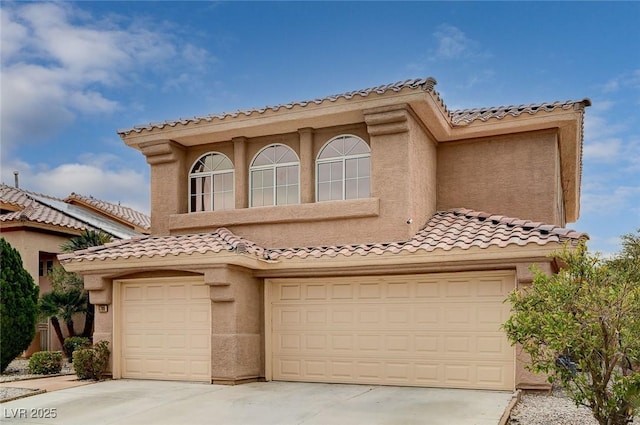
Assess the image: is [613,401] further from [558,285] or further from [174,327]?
[174,327]

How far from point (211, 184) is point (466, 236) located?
6.65 m

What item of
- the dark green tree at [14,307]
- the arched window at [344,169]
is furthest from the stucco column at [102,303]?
the arched window at [344,169]

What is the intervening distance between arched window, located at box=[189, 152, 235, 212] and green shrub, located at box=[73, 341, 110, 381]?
13.3ft

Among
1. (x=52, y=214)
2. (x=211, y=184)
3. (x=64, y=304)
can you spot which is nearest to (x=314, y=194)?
(x=211, y=184)

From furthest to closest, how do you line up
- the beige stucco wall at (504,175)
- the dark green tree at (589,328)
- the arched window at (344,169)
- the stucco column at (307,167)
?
the stucco column at (307,167) < the beige stucco wall at (504,175) < the arched window at (344,169) < the dark green tree at (589,328)

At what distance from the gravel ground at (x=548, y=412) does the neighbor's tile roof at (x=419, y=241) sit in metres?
2.77

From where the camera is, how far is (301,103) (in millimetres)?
14281

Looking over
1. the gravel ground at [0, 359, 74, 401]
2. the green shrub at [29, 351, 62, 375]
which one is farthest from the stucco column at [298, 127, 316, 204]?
the green shrub at [29, 351, 62, 375]

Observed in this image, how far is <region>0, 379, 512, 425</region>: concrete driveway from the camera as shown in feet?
32.6

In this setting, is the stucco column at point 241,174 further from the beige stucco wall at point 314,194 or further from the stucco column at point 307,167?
the stucco column at point 307,167

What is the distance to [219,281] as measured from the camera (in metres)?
13.2

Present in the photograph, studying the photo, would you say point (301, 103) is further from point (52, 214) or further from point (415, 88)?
A: point (52, 214)

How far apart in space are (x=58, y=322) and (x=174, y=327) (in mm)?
8223

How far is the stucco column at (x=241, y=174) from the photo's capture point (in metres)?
15.5
